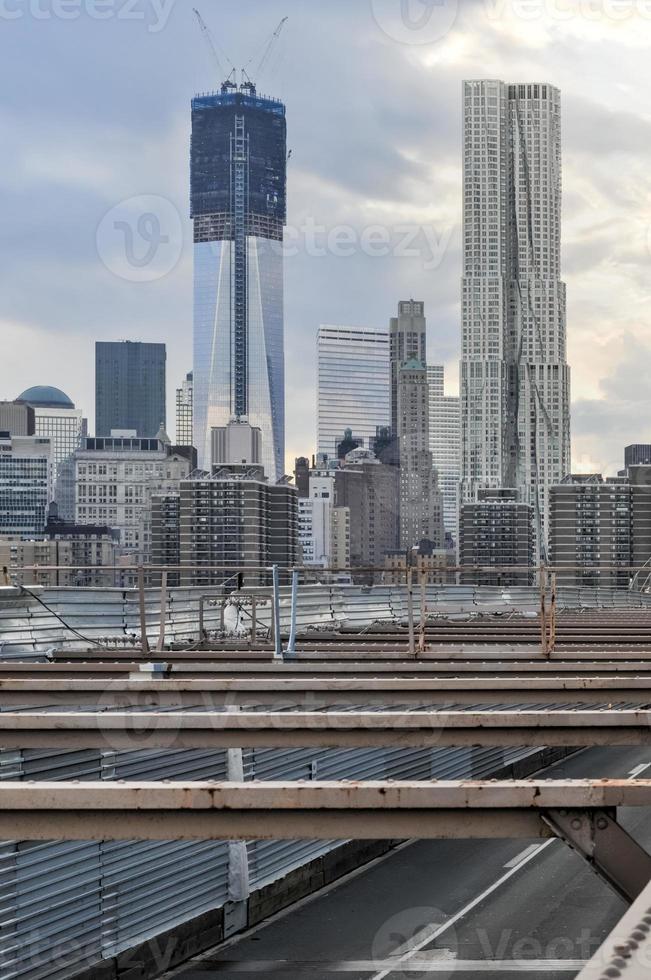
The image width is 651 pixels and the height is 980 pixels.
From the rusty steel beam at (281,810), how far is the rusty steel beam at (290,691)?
3.32 meters

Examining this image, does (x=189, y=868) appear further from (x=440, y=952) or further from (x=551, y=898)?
(x=551, y=898)

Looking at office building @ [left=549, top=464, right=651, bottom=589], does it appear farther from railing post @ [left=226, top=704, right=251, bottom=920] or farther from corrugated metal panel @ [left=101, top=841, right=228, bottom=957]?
corrugated metal panel @ [left=101, top=841, right=228, bottom=957]

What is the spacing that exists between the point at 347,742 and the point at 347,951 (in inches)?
231

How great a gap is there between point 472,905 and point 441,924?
0.93 metres

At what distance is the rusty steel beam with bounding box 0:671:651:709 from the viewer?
888cm

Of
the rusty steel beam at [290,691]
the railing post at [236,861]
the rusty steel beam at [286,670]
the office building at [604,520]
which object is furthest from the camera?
the office building at [604,520]

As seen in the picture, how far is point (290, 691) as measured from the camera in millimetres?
8906

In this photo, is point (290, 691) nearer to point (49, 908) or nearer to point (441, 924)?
point (49, 908)

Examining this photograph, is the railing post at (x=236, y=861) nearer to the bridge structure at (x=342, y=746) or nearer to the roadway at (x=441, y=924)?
the roadway at (x=441, y=924)

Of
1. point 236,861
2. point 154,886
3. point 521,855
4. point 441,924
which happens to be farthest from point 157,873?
point 521,855

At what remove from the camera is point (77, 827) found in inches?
211

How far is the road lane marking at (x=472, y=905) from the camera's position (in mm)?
11758

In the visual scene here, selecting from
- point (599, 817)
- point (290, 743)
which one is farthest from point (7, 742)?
point (599, 817)

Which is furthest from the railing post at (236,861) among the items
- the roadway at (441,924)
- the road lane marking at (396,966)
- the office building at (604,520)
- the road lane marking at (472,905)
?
the office building at (604,520)
